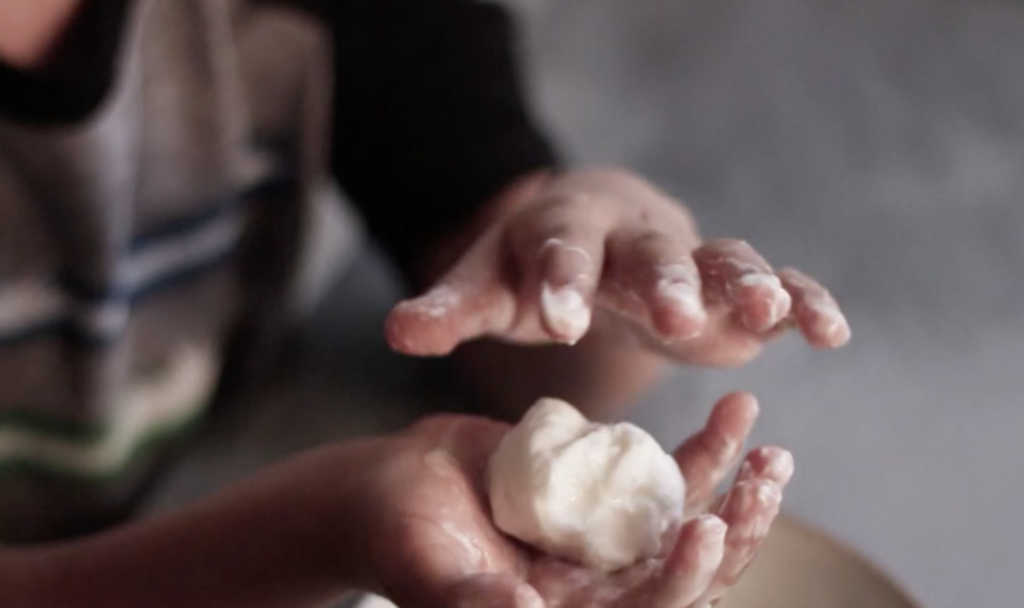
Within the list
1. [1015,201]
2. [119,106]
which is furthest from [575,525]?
[1015,201]

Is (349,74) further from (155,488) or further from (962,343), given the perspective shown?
(962,343)

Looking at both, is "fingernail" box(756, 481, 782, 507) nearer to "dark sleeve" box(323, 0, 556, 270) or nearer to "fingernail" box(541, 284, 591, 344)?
"fingernail" box(541, 284, 591, 344)

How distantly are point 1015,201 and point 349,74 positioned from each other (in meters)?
0.47

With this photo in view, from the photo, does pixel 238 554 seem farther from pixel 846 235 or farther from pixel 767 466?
pixel 846 235

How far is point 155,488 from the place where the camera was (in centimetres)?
62

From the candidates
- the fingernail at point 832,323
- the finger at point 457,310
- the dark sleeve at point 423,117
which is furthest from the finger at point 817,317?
the dark sleeve at point 423,117

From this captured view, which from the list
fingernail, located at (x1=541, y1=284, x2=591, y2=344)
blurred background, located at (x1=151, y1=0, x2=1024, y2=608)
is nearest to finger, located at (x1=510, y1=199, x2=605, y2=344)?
fingernail, located at (x1=541, y1=284, x2=591, y2=344)

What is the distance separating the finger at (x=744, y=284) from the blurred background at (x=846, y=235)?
127mm

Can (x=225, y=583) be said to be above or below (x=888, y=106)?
below

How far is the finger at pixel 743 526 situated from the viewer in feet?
1.04

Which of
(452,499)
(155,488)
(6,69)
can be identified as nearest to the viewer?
(452,499)

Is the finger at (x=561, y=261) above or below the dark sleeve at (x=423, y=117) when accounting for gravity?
above

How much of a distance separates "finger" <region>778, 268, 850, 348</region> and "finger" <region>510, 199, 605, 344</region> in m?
0.07

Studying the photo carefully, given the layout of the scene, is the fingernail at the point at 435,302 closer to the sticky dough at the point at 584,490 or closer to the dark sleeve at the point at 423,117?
the sticky dough at the point at 584,490
